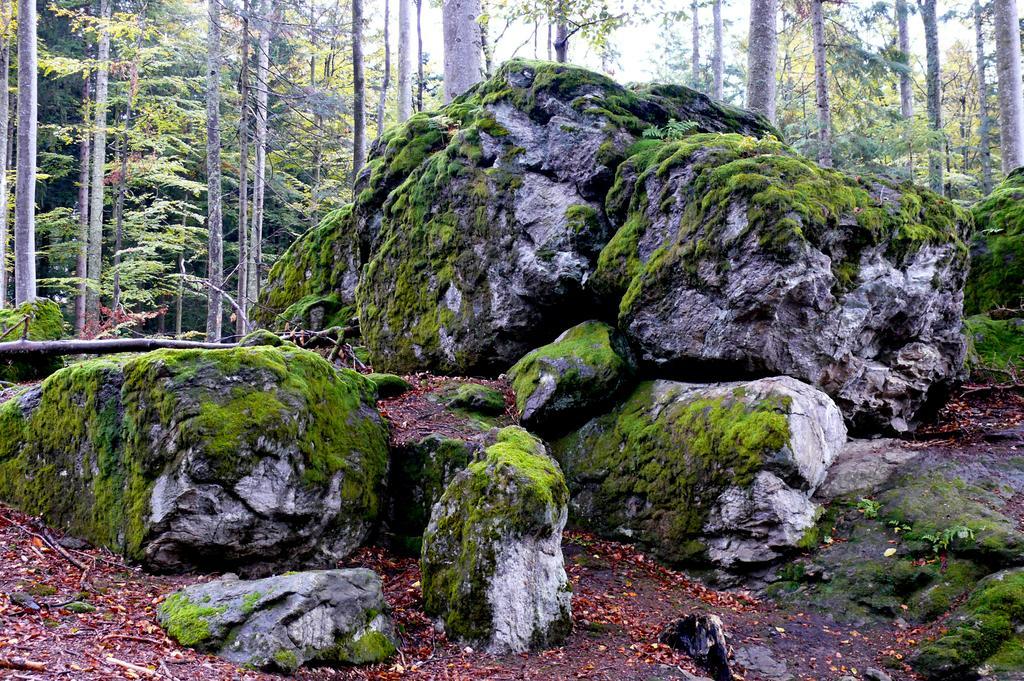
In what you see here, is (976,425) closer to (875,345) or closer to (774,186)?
(875,345)

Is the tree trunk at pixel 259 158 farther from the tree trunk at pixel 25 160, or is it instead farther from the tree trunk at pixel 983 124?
the tree trunk at pixel 983 124

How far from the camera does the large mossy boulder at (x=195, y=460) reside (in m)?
5.47

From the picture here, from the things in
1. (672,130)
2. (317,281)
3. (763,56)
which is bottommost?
(317,281)

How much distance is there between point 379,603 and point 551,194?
6327 millimetres

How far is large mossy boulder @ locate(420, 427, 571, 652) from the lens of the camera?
5.08 meters

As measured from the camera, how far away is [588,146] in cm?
961

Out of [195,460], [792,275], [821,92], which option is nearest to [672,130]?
[792,275]

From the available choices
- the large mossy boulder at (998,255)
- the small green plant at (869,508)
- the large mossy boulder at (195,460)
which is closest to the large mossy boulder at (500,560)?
the large mossy boulder at (195,460)

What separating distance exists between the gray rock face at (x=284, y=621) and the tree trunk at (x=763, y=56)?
1144 centimetres

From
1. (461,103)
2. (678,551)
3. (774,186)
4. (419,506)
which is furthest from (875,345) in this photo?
(461,103)

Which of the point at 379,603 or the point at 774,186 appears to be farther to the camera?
the point at 774,186

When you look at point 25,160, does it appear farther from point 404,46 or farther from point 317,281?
point 404,46

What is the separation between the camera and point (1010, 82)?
1380cm

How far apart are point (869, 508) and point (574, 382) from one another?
133 inches
